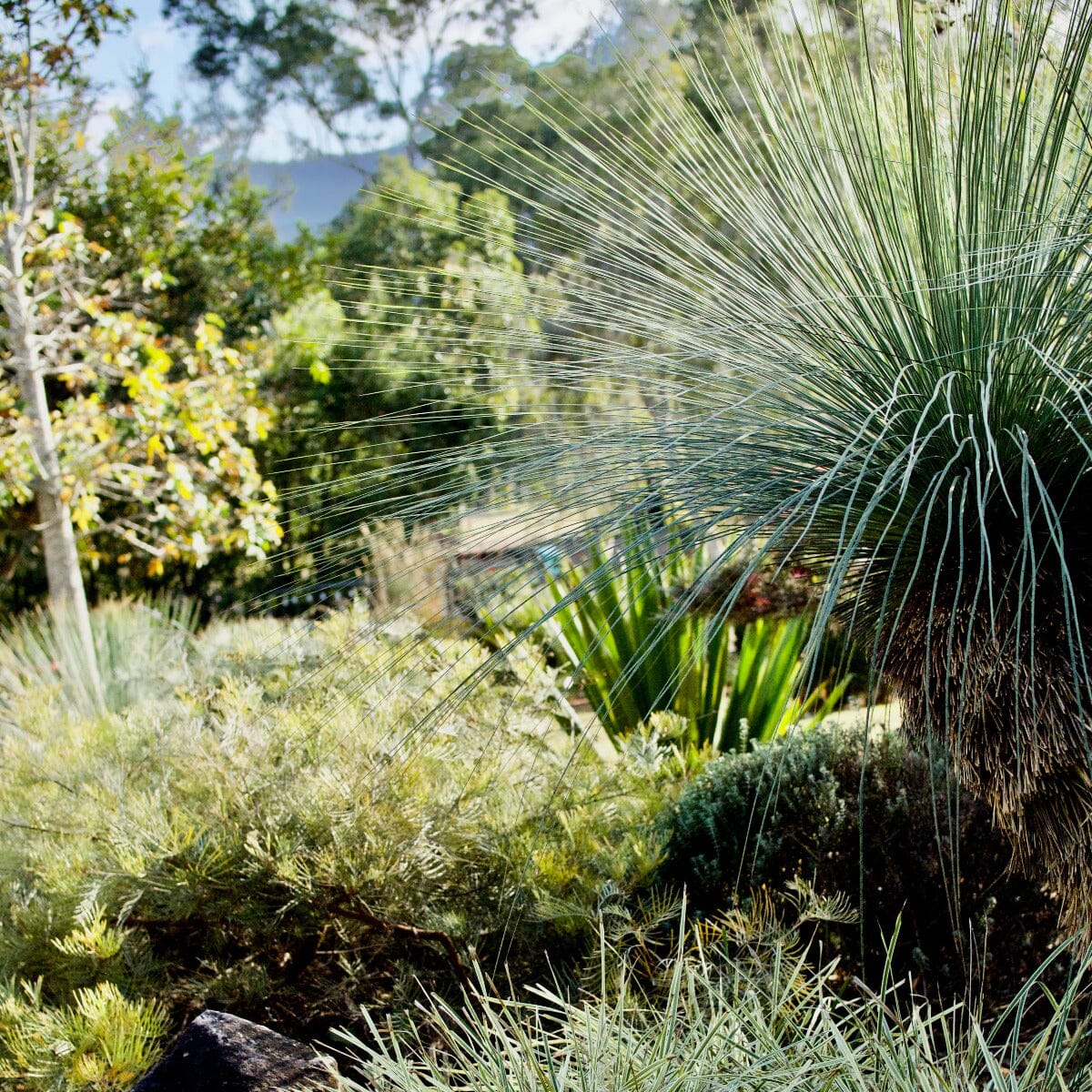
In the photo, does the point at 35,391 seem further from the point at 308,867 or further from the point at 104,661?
the point at 308,867

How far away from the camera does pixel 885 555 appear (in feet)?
5.96

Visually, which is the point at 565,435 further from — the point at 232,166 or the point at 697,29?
the point at 232,166

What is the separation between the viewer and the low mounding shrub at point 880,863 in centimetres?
278

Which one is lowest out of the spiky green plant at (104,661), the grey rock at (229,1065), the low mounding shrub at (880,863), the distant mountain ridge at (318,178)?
the low mounding shrub at (880,863)

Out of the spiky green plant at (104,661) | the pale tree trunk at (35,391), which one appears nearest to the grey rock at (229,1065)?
the spiky green plant at (104,661)

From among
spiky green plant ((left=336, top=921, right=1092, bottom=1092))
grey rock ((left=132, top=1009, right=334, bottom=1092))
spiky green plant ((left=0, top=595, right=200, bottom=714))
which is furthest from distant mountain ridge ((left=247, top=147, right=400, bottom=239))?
spiky green plant ((left=336, top=921, right=1092, bottom=1092))

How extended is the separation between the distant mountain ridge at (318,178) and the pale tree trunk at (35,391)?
18.6m

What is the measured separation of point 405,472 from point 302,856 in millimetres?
1137

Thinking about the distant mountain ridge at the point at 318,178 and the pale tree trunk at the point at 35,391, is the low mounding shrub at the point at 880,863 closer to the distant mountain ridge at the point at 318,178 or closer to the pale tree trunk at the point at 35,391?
the pale tree trunk at the point at 35,391

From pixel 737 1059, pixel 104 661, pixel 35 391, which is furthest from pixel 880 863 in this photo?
pixel 35 391

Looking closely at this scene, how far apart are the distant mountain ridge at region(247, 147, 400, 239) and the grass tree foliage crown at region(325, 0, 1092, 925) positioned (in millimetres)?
23066

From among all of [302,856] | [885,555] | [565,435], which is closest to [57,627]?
[302,856]

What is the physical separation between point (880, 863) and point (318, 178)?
29.4 metres

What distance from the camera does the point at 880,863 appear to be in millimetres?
2871
